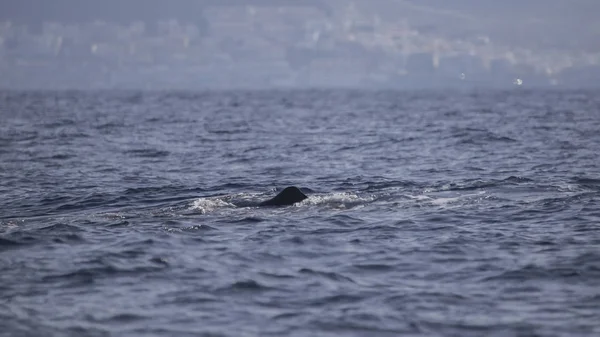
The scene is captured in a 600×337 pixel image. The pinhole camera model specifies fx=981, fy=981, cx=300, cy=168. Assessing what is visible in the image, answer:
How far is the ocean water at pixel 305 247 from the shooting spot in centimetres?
1369

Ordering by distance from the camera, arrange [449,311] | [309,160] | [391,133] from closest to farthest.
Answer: [449,311], [309,160], [391,133]

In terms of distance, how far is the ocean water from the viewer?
1369 centimetres

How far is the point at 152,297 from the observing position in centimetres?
1484

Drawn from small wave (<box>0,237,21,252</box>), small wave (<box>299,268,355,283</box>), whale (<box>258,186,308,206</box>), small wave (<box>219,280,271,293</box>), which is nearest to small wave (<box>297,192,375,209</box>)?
whale (<box>258,186,308,206</box>)

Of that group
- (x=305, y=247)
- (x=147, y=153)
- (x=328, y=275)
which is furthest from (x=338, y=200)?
(x=147, y=153)

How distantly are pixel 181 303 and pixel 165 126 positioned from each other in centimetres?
5080

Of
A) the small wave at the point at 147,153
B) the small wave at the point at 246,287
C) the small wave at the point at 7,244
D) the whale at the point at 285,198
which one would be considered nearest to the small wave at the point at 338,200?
the whale at the point at 285,198

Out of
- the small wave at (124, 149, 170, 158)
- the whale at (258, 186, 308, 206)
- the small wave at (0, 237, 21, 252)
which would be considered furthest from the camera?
the small wave at (124, 149, 170, 158)

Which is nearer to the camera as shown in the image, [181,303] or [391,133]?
[181,303]

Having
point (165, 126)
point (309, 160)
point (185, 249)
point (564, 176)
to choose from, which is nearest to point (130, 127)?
point (165, 126)

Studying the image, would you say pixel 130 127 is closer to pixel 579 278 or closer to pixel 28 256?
pixel 28 256

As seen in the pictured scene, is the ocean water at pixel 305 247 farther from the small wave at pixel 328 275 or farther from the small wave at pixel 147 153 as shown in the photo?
the small wave at pixel 147 153

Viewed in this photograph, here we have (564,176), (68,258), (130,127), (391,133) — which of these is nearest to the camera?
(68,258)

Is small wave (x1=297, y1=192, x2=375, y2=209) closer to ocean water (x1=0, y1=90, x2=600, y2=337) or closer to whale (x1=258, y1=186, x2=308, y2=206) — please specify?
ocean water (x1=0, y1=90, x2=600, y2=337)
